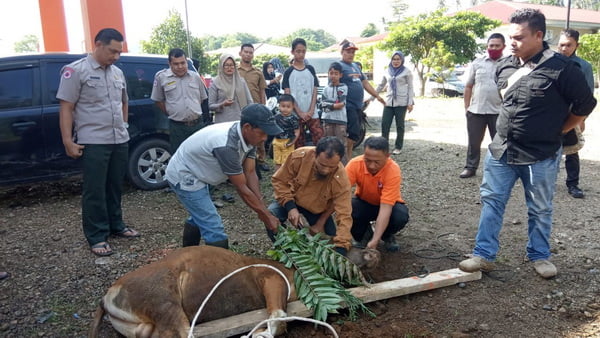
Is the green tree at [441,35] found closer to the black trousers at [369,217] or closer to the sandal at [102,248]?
the black trousers at [369,217]

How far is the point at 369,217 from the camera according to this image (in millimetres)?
4445

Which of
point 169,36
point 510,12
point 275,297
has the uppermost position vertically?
point 510,12

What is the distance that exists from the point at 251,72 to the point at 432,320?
482 cm

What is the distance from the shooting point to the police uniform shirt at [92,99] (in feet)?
13.6

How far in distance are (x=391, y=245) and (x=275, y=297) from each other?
5.58ft

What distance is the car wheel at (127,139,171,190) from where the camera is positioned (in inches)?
246

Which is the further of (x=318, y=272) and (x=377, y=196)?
(x=377, y=196)

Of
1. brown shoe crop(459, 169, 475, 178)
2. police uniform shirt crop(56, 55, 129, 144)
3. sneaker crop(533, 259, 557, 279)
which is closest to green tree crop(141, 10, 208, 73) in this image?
brown shoe crop(459, 169, 475, 178)

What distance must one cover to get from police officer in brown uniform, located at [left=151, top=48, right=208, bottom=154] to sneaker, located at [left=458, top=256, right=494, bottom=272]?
3.58m

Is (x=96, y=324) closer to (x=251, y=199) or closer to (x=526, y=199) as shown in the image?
(x=251, y=199)

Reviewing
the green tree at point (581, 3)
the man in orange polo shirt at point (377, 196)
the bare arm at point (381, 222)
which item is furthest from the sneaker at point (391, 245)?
the green tree at point (581, 3)

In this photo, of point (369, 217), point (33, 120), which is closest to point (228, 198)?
point (369, 217)

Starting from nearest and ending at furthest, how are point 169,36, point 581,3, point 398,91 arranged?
point 398,91
point 169,36
point 581,3

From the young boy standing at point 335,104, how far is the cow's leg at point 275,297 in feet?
12.7
